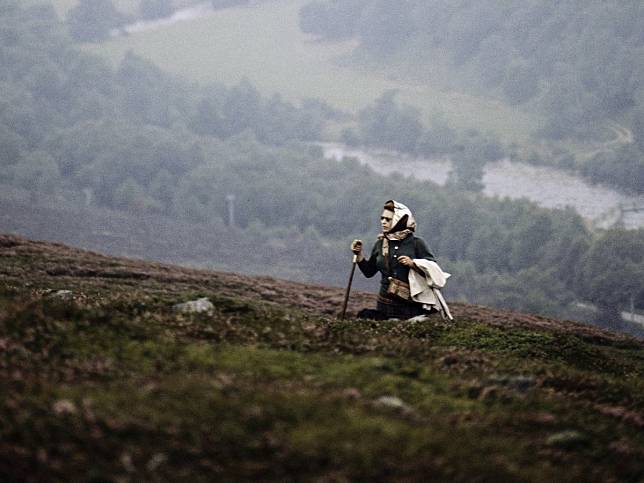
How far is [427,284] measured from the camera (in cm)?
2467

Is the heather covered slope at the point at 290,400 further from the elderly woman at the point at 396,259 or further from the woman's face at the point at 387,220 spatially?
the woman's face at the point at 387,220

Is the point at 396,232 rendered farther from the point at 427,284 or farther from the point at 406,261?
the point at 427,284

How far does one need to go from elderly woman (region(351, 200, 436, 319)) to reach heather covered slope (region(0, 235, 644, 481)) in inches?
116

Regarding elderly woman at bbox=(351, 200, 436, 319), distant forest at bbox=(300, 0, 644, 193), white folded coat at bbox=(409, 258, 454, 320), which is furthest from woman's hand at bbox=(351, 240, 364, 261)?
distant forest at bbox=(300, 0, 644, 193)

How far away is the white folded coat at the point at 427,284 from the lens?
2453 centimetres

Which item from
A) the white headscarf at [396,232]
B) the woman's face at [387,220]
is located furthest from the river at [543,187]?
the woman's face at [387,220]

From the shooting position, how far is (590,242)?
108 m

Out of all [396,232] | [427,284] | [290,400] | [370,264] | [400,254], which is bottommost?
[290,400]

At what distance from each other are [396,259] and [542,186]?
5185 inches

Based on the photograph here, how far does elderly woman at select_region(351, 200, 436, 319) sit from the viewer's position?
24.9 m

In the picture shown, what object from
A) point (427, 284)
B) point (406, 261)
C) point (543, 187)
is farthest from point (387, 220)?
point (543, 187)

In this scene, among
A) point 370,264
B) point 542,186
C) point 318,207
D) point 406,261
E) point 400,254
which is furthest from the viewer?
point 318,207

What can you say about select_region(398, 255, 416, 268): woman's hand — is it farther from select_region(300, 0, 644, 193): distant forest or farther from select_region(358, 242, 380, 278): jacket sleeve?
select_region(300, 0, 644, 193): distant forest

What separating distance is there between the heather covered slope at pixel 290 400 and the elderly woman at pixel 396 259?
2.94m
